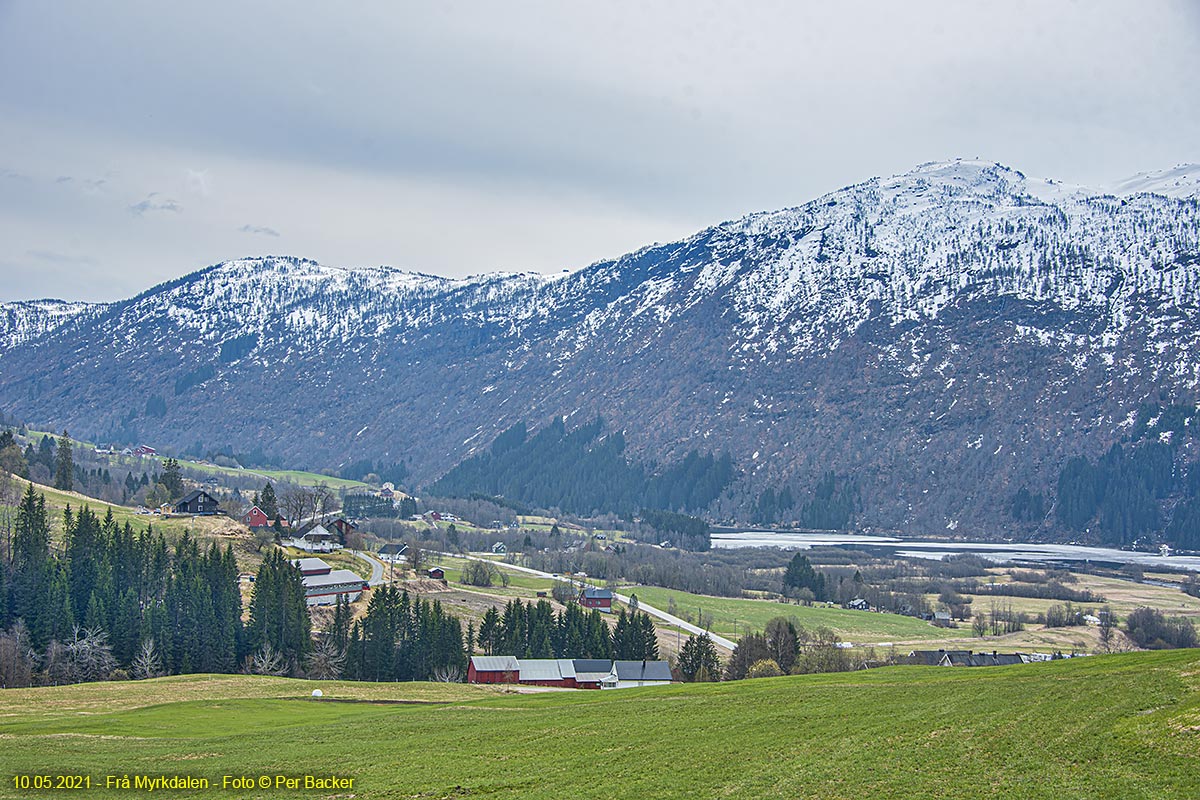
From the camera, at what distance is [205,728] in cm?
5175

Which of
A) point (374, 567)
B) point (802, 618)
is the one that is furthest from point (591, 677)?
point (374, 567)

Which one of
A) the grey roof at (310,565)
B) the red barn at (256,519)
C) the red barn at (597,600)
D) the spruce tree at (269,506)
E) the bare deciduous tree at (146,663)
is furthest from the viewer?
the spruce tree at (269,506)

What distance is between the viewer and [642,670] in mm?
89625

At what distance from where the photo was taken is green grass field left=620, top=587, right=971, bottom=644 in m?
125

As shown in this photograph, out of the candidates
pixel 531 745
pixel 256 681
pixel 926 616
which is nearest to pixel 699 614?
pixel 926 616

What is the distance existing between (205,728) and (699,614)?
8821 centimetres

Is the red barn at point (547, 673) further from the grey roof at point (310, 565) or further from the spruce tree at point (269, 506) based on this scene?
the spruce tree at point (269, 506)

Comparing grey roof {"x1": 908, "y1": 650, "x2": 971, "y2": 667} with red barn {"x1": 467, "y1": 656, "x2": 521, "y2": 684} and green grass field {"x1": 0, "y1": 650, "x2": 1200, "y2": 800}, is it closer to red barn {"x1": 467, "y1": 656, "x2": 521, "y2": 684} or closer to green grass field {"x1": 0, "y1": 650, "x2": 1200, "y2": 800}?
red barn {"x1": 467, "y1": 656, "x2": 521, "y2": 684}

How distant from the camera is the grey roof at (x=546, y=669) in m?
87.2

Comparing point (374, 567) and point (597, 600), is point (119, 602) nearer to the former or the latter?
point (374, 567)

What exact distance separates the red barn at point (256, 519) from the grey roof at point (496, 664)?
6070 centimetres

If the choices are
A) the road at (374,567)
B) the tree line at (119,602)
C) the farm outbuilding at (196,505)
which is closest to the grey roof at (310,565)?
the road at (374,567)

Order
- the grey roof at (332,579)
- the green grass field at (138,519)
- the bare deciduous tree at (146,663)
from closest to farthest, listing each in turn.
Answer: the bare deciduous tree at (146,663)
the grey roof at (332,579)
the green grass field at (138,519)

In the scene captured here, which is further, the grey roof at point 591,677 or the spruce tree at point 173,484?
the spruce tree at point 173,484
